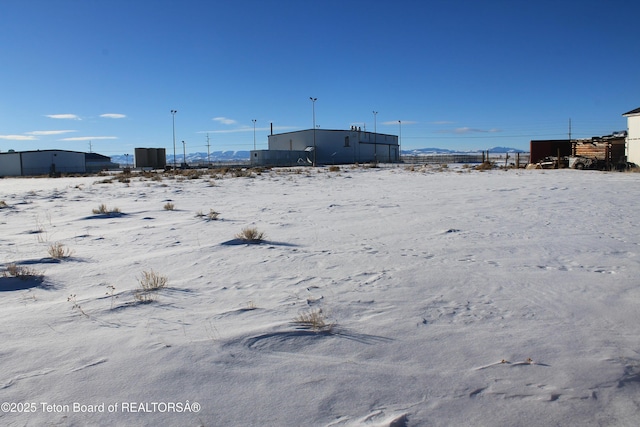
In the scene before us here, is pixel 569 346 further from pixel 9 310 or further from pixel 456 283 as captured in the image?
pixel 9 310

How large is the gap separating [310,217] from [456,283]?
5646 mm

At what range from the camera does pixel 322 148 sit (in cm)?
7656

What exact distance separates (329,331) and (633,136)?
31.9 metres

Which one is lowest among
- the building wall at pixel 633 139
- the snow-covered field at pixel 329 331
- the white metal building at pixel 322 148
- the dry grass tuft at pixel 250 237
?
the snow-covered field at pixel 329 331

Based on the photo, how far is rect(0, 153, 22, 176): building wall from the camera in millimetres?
60072

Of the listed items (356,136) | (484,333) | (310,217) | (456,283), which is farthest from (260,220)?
(356,136)

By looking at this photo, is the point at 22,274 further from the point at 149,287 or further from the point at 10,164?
the point at 10,164

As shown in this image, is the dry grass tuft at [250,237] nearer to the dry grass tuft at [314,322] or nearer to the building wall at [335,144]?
the dry grass tuft at [314,322]

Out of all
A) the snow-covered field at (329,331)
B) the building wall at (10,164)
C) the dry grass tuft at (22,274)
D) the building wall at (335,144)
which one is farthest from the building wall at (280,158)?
the dry grass tuft at (22,274)

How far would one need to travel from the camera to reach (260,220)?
10.0 metres

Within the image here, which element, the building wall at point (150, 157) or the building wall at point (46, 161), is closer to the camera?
the building wall at point (46, 161)

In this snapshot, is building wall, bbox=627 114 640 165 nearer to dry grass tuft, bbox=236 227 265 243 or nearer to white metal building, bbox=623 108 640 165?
white metal building, bbox=623 108 640 165

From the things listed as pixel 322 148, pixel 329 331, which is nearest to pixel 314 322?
pixel 329 331

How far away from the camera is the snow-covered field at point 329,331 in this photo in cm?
262
